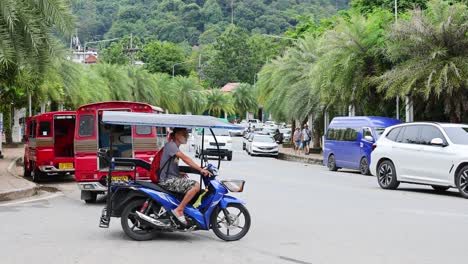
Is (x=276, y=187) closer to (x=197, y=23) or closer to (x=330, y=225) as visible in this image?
(x=330, y=225)

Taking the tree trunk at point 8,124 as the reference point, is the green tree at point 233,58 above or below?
above

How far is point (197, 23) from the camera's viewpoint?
17612 centimetres

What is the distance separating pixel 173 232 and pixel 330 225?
277 centimetres

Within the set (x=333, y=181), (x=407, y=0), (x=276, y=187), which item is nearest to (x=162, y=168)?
(x=276, y=187)

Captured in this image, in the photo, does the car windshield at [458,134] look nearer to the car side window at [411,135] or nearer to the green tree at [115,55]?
the car side window at [411,135]

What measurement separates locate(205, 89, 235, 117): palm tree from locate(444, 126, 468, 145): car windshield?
94.3 meters

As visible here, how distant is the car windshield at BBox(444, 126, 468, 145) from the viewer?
60.1 feet

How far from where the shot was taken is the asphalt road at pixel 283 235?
976cm

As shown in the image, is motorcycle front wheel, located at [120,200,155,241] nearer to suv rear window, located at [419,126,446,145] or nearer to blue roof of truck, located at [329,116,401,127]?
suv rear window, located at [419,126,446,145]

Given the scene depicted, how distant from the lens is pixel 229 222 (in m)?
11.1

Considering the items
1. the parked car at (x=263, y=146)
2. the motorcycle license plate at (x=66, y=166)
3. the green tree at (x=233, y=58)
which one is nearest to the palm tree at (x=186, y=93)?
the parked car at (x=263, y=146)

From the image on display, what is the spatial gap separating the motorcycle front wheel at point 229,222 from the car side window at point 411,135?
30.4ft

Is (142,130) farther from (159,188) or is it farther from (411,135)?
(159,188)

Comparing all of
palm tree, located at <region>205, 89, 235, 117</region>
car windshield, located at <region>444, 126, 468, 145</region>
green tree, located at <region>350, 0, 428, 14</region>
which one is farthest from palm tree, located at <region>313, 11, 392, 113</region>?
palm tree, located at <region>205, 89, 235, 117</region>
